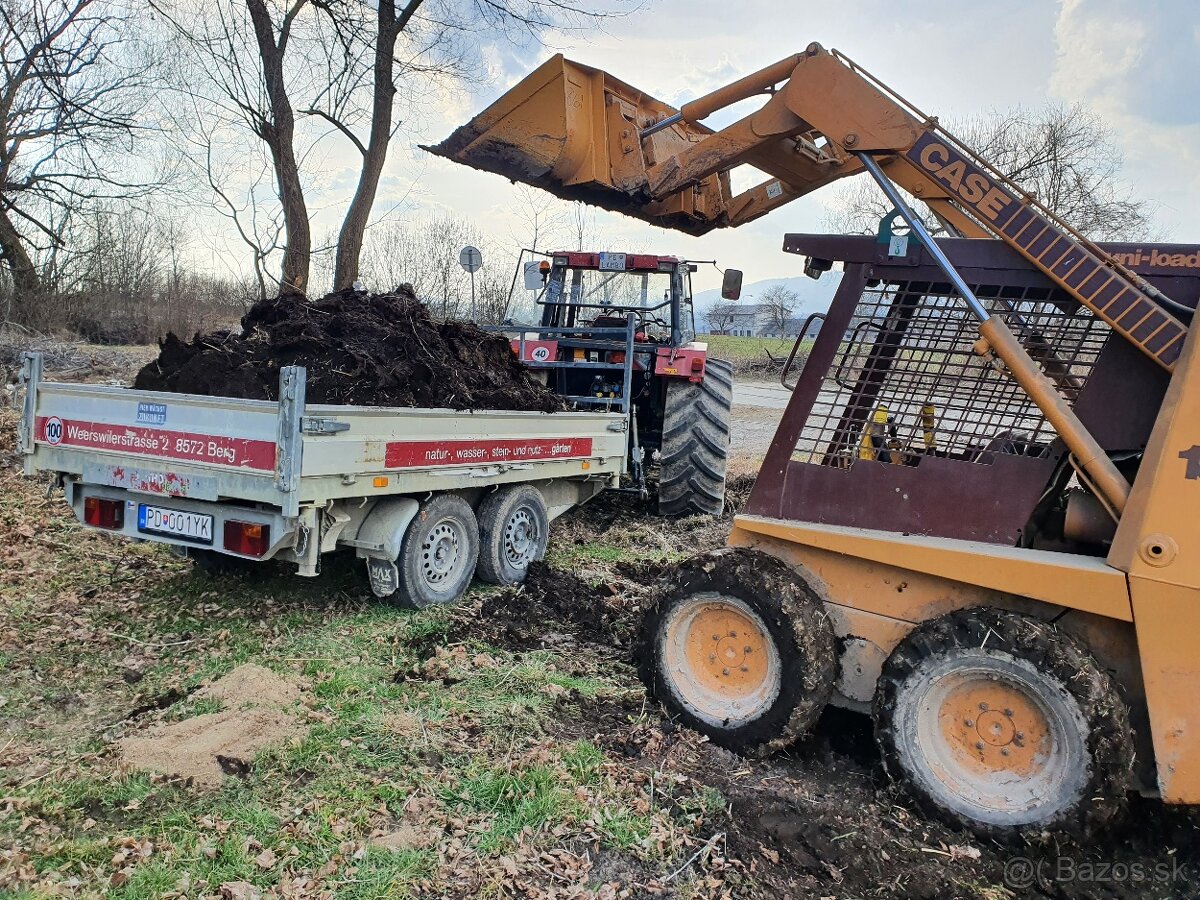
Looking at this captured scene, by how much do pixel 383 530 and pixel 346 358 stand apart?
1114 millimetres

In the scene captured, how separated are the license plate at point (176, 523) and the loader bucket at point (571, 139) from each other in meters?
2.37

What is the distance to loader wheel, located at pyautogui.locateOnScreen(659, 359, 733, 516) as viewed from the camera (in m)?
7.29

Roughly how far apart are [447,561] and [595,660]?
1.24 metres

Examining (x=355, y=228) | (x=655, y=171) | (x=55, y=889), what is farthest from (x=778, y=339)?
(x=55, y=889)

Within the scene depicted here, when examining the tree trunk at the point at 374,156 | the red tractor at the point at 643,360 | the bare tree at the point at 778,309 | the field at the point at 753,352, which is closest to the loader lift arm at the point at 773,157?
the red tractor at the point at 643,360

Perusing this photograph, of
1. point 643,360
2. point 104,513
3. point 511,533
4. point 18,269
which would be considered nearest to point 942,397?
point 511,533

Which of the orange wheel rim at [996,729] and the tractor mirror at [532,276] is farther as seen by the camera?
the tractor mirror at [532,276]

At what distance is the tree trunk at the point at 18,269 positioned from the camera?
13.0 m

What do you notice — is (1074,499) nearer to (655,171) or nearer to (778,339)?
(655,171)

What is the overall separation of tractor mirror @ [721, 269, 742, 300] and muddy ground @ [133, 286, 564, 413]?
5.43ft

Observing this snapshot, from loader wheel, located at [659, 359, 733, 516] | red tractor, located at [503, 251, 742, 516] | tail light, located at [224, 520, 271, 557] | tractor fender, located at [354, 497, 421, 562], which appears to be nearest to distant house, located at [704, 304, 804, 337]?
→ red tractor, located at [503, 251, 742, 516]

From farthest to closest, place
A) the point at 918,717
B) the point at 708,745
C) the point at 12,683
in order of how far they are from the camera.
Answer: the point at 12,683
the point at 708,745
the point at 918,717

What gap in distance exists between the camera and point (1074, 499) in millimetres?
3137

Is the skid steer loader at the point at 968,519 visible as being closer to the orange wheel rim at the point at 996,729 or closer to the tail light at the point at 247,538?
the orange wheel rim at the point at 996,729
